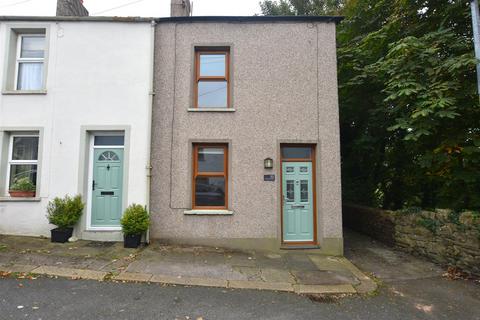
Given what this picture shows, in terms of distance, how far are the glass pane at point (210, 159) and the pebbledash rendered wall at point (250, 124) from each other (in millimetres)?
300

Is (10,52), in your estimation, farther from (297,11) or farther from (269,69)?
(297,11)

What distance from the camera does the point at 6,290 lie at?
4309mm

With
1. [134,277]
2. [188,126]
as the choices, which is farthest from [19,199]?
[188,126]

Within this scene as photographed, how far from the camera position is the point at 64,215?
22.1ft

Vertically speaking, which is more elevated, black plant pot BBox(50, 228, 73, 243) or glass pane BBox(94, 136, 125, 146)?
glass pane BBox(94, 136, 125, 146)

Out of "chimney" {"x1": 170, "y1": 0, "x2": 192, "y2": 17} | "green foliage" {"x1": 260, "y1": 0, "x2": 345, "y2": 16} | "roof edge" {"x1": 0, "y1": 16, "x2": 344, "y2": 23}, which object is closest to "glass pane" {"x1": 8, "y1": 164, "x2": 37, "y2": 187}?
"roof edge" {"x1": 0, "y1": 16, "x2": 344, "y2": 23}

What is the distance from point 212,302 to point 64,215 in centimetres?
458

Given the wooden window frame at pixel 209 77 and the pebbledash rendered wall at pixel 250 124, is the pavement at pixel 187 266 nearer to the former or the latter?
the pebbledash rendered wall at pixel 250 124

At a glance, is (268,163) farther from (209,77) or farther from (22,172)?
(22,172)

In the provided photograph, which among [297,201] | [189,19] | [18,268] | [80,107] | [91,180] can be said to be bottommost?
[18,268]

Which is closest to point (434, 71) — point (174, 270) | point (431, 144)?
point (431, 144)

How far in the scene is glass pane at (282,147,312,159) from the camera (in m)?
7.41

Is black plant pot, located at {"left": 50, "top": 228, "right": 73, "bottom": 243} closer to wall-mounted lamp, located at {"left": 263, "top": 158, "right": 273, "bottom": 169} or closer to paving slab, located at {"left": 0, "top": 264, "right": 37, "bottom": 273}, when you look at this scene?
paving slab, located at {"left": 0, "top": 264, "right": 37, "bottom": 273}

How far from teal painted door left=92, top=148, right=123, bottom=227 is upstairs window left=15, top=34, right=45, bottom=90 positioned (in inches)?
105
